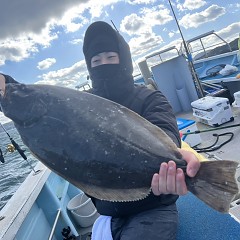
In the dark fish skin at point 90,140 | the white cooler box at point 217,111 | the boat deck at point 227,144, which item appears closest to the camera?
the dark fish skin at point 90,140

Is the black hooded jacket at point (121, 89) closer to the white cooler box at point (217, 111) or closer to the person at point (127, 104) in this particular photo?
the person at point (127, 104)

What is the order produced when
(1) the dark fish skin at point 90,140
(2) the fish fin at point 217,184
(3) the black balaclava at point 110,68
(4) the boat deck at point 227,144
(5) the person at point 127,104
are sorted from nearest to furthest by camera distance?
(2) the fish fin at point 217,184 < (1) the dark fish skin at point 90,140 < (5) the person at point 127,104 < (3) the black balaclava at point 110,68 < (4) the boat deck at point 227,144

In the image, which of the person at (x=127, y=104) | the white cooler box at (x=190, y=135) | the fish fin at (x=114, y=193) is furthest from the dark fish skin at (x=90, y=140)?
the white cooler box at (x=190, y=135)

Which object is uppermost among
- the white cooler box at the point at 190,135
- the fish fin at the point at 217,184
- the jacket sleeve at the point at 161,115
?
the jacket sleeve at the point at 161,115

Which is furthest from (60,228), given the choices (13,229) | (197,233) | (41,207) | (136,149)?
(136,149)

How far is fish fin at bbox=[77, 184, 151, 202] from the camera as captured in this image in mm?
1732

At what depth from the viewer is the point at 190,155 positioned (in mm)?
1715

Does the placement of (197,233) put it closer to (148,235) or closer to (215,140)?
(148,235)

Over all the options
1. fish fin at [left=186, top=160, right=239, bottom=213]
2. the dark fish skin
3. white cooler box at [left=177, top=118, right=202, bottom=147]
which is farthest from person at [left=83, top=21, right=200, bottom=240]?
white cooler box at [left=177, top=118, right=202, bottom=147]

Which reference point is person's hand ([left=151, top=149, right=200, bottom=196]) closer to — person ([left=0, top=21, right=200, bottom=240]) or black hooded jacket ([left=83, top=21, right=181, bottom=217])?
person ([left=0, top=21, right=200, bottom=240])

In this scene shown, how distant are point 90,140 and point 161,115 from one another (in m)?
0.89

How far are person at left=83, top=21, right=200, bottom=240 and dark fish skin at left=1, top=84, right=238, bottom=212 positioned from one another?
60cm

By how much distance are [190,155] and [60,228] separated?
362 cm

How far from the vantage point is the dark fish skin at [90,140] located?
5.39ft
